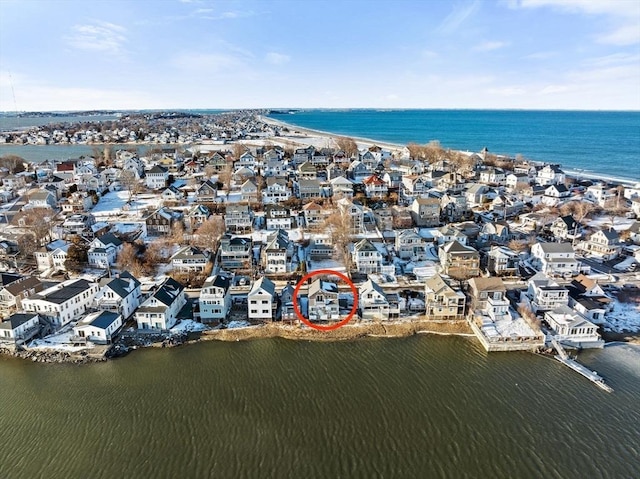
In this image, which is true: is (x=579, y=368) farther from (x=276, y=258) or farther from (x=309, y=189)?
(x=309, y=189)

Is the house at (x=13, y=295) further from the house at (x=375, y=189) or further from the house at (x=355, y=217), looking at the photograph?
the house at (x=375, y=189)

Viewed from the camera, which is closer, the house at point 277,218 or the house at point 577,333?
the house at point 577,333

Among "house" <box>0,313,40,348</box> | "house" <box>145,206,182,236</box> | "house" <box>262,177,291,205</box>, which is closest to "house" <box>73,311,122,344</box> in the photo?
"house" <box>0,313,40,348</box>

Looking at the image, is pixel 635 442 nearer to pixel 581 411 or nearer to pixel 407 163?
pixel 581 411

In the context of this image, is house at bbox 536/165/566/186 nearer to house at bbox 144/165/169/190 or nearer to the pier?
the pier

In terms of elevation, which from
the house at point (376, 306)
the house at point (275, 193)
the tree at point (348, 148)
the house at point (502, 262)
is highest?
the tree at point (348, 148)

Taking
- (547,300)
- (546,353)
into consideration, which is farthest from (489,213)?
(546,353)

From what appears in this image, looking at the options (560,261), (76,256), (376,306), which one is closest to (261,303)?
(376,306)

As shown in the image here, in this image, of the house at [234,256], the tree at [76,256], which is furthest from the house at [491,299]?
the tree at [76,256]
